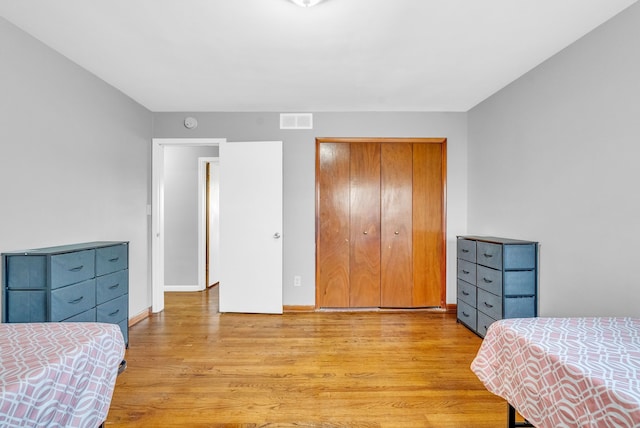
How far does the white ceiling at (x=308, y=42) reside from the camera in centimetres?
180

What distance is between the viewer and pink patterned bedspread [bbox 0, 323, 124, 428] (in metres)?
0.86

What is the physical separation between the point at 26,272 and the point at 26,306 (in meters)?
0.22

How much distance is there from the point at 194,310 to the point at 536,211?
3830 mm

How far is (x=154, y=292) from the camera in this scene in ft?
11.8

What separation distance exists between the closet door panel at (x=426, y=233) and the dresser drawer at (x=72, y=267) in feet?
10.7

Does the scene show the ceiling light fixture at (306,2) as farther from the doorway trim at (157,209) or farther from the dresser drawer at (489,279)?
the dresser drawer at (489,279)

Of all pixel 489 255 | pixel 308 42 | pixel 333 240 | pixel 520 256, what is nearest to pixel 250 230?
pixel 333 240

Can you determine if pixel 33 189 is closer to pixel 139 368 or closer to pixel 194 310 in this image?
pixel 139 368

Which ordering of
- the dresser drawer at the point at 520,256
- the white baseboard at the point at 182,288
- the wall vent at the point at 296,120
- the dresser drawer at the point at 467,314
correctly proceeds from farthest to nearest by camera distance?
the white baseboard at the point at 182,288, the wall vent at the point at 296,120, the dresser drawer at the point at 467,314, the dresser drawer at the point at 520,256

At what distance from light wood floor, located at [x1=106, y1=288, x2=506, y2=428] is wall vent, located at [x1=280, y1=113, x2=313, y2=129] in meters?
2.31

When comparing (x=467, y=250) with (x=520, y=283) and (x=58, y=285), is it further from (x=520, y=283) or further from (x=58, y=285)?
(x=58, y=285)

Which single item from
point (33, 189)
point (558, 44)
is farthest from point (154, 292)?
point (558, 44)

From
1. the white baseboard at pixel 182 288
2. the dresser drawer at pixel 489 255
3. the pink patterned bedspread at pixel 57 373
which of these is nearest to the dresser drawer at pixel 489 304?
the dresser drawer at pixel 489 255

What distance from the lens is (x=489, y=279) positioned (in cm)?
273
